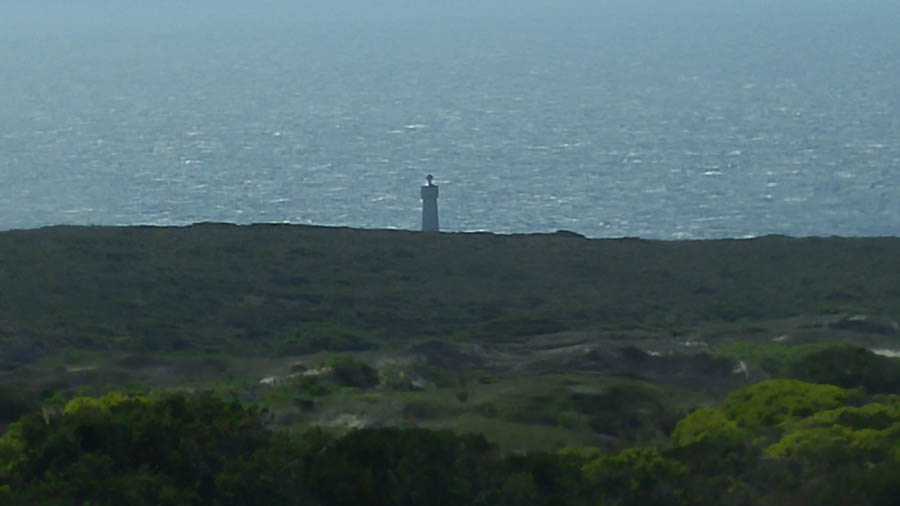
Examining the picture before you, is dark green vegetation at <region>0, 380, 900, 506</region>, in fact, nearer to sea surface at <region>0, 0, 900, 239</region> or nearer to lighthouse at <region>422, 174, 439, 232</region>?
lighthouse at <region>422, 174, 439, 232</region>

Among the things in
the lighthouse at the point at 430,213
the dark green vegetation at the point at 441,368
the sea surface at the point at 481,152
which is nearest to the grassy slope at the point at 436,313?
the dark green vegetation at the point at 441,368

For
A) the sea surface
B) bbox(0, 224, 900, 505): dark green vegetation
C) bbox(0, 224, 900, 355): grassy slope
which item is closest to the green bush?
bbox(0, 224, 900, 505): dark green vegetation

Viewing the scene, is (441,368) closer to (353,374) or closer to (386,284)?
(353,374)

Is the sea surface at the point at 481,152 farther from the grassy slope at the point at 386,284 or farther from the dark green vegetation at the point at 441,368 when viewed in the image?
the dark green vegetation at the point at 441,368

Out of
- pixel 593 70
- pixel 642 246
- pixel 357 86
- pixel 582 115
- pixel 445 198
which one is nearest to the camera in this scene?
pixel 642 246

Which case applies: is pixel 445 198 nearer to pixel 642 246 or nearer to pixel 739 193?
pixel 739 193

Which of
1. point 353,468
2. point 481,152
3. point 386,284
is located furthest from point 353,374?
point 481,152

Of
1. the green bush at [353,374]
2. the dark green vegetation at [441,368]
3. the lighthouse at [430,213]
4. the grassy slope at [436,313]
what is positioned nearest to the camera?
the dark green vegetation at [441,368]

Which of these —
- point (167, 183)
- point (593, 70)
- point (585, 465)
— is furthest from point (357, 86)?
point (585, 465)
